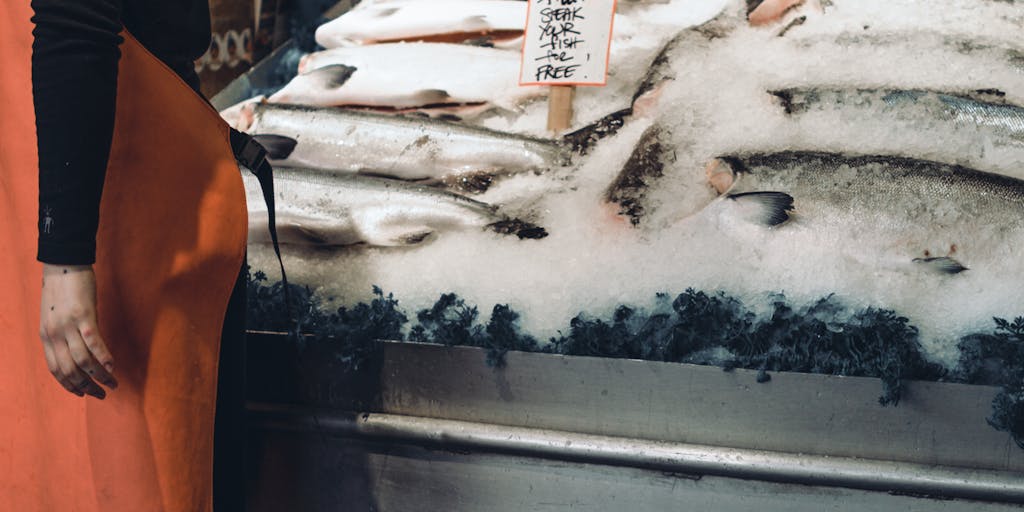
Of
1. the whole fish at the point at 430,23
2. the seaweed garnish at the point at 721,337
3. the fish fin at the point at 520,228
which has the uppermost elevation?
the whole fish at the point at 430,23

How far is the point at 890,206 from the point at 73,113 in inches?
55.3

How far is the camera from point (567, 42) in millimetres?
1767

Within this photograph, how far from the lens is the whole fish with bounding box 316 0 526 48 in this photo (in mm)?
2334

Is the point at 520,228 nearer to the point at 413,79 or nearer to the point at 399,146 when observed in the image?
the point at 399,146

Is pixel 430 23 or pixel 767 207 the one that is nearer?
pixel 767 207

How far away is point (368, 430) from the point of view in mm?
1463

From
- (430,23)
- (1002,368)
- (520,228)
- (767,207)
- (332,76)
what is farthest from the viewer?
(430,23)

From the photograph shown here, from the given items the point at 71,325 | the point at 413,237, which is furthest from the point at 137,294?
the point at 413,237

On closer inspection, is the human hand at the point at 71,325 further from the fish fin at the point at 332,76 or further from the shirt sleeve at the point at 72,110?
the fish fin at the point at 332,76

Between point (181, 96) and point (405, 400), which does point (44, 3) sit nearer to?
point (181, 96)

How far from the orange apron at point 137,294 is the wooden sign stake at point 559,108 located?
Answer: 93 centimetres

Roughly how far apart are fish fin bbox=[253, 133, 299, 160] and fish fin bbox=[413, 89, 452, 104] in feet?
1.18

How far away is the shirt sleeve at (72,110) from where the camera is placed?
0.88 m

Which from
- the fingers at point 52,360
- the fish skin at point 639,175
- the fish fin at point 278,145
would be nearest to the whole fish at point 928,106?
the fish skin at point 639,175
